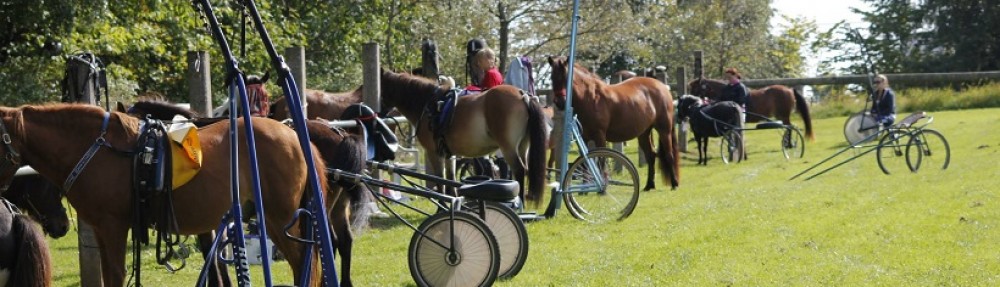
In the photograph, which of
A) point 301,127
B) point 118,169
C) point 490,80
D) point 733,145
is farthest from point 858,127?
point 301,127

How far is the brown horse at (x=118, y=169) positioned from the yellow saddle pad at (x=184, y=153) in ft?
0.36

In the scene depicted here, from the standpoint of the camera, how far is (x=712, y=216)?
41.5 feet

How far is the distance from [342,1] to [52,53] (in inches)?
341

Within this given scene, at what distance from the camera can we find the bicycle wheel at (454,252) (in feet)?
26.6

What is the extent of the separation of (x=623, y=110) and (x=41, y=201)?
776cm

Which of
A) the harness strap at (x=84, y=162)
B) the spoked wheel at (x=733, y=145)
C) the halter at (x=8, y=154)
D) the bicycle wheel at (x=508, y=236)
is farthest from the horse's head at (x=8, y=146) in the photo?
the spoked wheel at (x=733, y=145)

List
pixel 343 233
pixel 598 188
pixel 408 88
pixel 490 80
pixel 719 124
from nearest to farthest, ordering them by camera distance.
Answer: pixel 343 233
pixel 598 188
pixel 408 88
pixel 490 80
pixel 719 124

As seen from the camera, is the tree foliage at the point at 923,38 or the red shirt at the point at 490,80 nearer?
the red shirt at the point at 490,80

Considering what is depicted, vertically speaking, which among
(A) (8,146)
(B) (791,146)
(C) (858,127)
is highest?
(A) (8,146)

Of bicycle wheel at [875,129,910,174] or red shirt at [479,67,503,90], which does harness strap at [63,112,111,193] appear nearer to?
red shirt at [479,67,503,90]

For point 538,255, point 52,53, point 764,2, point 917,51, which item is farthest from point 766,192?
point 917,51

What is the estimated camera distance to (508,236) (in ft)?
29.2

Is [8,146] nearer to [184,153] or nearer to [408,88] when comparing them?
[184,153]

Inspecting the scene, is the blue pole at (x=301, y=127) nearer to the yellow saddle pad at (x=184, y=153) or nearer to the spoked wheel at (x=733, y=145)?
the yellow saddle pad at (x=184, y=153)
